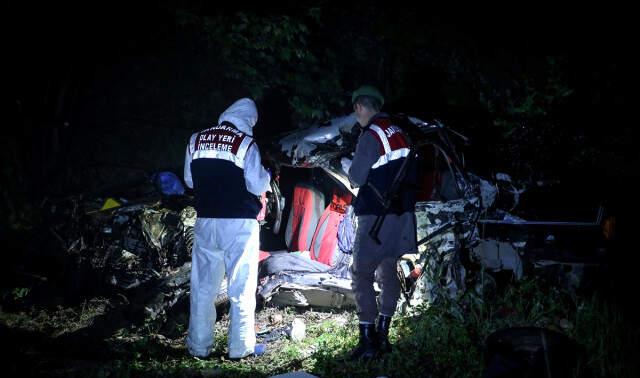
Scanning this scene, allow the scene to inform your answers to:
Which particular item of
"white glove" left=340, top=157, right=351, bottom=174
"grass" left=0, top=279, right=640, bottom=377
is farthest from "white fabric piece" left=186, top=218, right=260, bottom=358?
"white glove" left=340, top=157, right=351, bottom=174

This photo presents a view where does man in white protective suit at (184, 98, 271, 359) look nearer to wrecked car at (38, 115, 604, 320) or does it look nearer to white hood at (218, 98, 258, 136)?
white hood at (218, 98, 258, 136)

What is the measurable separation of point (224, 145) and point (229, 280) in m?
1.23

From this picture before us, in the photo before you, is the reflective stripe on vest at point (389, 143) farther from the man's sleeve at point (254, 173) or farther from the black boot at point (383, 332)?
the black boot at point (383, 332)

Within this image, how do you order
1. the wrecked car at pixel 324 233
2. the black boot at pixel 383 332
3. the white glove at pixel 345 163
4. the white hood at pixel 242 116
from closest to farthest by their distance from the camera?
the black boot at pixel 383 332
the white hood at pixel 242 116
the wrecked car at pixel 324 233
the white glove at pixel 345 163

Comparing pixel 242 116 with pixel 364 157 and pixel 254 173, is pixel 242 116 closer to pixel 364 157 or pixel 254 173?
pixel 254 173

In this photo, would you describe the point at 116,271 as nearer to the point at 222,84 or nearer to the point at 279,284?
the point at 279,284

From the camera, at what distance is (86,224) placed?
→ 6391 millimetres

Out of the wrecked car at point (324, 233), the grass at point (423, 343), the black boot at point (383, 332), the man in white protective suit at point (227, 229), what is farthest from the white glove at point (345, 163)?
the black boot at point (383, 332)

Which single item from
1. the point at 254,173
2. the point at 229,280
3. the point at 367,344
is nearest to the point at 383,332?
the point at 367,344

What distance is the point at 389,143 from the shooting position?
4.04 metres

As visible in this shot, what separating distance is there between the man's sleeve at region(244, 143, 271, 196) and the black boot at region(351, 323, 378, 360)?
5.00 feet

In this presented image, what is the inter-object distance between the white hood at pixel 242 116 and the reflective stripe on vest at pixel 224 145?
0.12 metres

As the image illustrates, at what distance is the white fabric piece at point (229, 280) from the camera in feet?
14.2

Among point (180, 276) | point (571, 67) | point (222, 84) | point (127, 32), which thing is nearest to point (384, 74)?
point (222, 84)
